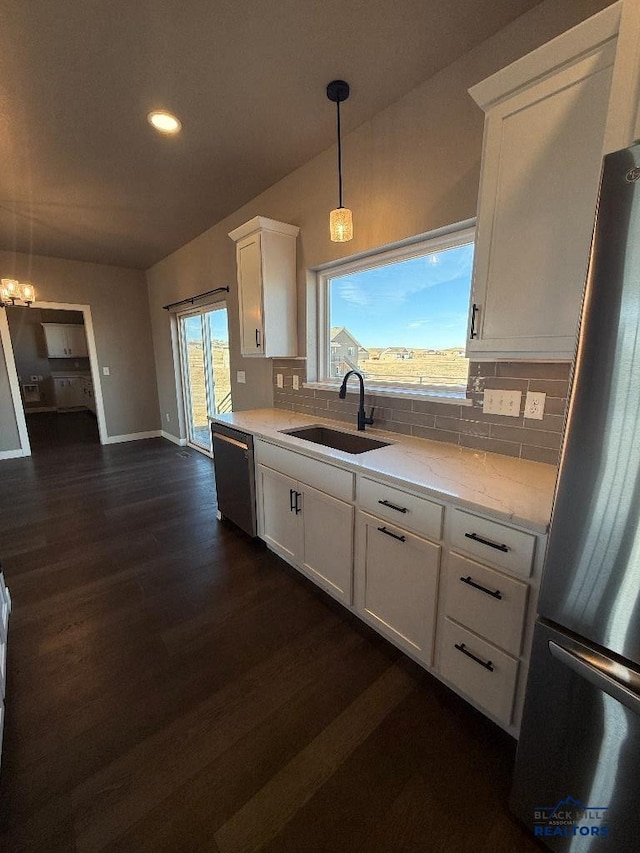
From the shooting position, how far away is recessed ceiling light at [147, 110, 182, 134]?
2.01 m

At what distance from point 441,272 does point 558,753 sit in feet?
6.84

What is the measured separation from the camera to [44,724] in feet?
4.47

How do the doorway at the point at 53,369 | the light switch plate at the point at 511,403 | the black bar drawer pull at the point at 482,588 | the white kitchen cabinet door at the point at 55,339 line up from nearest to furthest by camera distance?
1. the black bar drawer pull at the point at 482,588
2. the light switch plate at the point at 511,403
3. the doorway at the point at 53,369
4. the white kitchen cabinet door at the point at 55,339

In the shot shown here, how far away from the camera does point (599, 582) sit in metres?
0.82

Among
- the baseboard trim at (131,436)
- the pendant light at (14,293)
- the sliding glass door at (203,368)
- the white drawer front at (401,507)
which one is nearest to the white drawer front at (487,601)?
the white drawer front at (401,507)

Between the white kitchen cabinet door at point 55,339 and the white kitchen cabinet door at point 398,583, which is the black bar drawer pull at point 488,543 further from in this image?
the white kitchen cabinet door at point 55,339

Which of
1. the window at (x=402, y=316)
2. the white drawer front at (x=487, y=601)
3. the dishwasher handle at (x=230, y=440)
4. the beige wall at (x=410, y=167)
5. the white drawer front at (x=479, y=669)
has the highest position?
the beige wall at (x=410, y=167)

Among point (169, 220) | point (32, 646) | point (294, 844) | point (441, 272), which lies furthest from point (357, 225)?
point (32, 646)

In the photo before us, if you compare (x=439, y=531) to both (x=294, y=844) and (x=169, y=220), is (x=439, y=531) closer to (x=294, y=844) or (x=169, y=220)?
(x=294, y=844)

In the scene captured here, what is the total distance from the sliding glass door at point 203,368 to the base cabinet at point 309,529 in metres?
2.16

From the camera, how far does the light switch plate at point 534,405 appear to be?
155cm

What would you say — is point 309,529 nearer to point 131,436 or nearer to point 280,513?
point 280,513

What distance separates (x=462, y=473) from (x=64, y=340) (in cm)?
1002

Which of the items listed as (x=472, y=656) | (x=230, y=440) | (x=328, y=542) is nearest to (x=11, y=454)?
(x=230, y=440)
